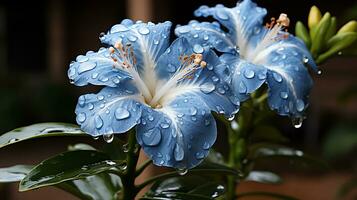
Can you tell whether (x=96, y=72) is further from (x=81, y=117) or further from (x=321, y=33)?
(x=321, y=33)

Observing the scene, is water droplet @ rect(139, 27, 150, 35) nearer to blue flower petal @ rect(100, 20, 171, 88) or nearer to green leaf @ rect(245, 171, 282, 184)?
blue flower petal @ rect(100, 20, 171, 88)

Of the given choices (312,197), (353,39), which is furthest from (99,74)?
(312,197)

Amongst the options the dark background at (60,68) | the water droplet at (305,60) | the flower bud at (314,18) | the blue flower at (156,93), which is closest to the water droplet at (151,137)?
the blue flower at (156,93)

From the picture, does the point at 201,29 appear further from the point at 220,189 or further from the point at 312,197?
the point at 312,197

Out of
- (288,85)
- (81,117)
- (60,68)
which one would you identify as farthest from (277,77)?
(60,68)

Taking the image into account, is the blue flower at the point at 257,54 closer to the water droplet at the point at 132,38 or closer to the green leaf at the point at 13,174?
the water droplet at the point at 132,38

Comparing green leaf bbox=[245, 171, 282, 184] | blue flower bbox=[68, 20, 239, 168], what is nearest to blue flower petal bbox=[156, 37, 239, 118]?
blue flower bbox=[68, 20, 239, 168]
